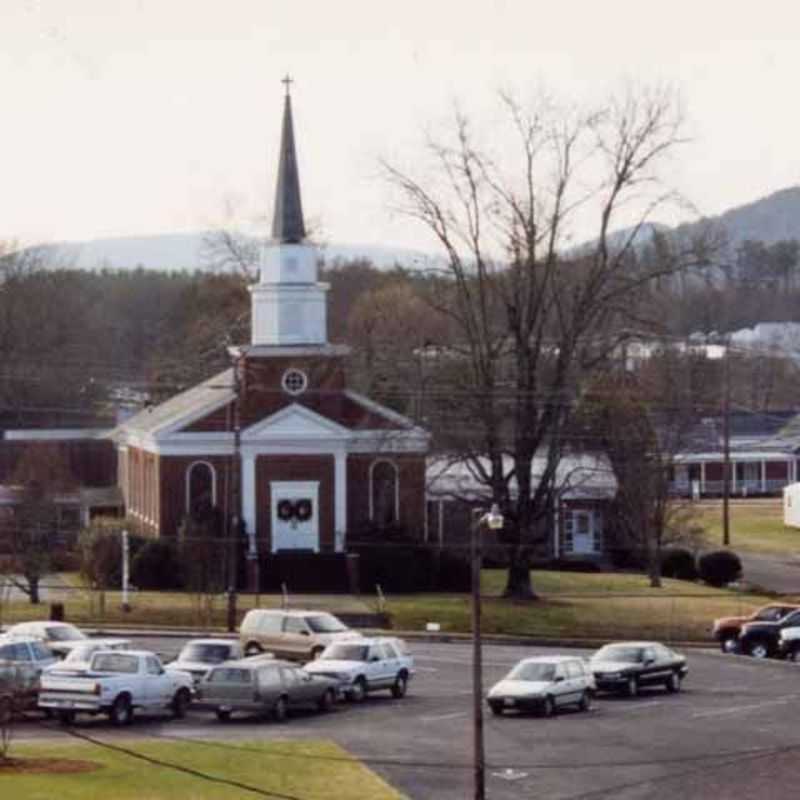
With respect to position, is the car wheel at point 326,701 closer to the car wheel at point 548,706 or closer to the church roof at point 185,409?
the car wheel at point 548,706

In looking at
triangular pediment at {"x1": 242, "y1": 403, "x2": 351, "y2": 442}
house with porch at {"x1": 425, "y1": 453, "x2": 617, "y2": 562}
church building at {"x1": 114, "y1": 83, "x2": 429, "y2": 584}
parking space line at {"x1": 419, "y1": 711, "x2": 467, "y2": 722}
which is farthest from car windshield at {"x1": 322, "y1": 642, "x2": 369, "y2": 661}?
triangular pediment at {"x1": 242, "y1": 403, "x2": 351, "y2": 442}

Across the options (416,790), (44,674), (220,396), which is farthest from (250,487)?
(416,790)

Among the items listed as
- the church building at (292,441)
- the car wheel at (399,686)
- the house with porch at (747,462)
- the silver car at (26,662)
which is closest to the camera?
the silver car at (26,662)

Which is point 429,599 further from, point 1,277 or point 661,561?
point 1,277

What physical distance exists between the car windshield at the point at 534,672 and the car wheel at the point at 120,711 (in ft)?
26.6

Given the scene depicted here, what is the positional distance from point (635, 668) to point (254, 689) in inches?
375

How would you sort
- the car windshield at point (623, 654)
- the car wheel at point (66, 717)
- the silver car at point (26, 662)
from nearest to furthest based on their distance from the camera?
the silver car at point (26, 662), the car wheel at point (66, 717), the car windshield at point (623, 654)

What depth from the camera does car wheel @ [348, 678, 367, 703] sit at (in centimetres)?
4694

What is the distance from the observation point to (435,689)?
4909 cm

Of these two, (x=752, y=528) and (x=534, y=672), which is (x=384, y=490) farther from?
(x=534, y=672)

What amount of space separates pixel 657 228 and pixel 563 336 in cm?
1149

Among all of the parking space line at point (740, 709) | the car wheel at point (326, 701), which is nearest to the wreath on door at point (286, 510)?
the car wheel at point (326, 701)

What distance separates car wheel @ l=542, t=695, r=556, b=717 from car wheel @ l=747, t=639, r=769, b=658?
13.9 m

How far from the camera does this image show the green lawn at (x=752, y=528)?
91.4 m
